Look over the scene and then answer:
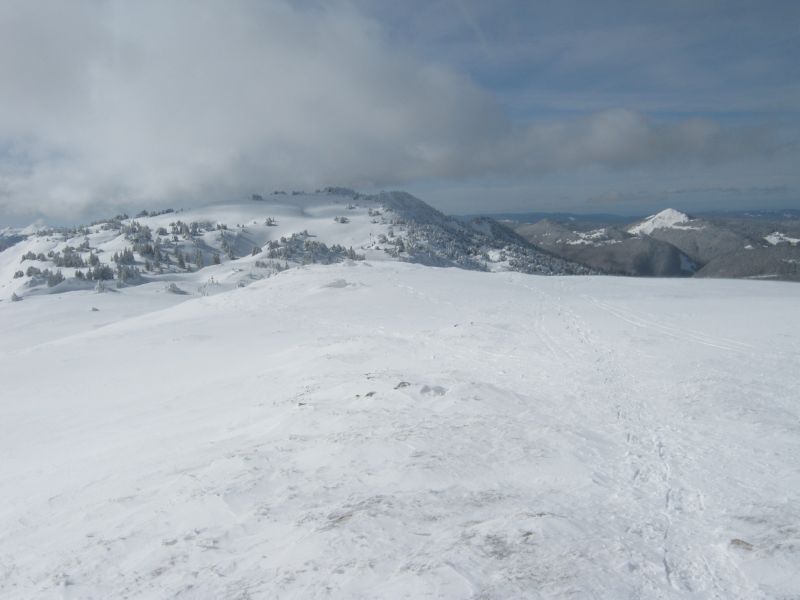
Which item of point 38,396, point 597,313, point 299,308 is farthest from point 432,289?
point 38,396

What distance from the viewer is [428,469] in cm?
1072

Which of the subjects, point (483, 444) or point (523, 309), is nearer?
point (483, 444)

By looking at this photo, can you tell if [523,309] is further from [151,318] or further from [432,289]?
[151,318]

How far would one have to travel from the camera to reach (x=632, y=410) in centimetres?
1472

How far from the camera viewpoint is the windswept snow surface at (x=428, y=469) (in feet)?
25.3

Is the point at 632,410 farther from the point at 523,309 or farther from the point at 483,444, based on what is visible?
the point at 523,309

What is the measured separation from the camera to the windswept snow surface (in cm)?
771

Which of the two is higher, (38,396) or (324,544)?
(324,544)

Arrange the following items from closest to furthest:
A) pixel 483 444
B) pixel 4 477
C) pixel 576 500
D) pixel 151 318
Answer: pixel 576 500 < pixel 483 444 < pixel 4 477 < pixel 151 318

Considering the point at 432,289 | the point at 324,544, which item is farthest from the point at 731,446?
the point at 432,289

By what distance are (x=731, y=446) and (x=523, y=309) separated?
19876 mm

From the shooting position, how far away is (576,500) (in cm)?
957

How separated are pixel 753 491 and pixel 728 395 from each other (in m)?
6.28

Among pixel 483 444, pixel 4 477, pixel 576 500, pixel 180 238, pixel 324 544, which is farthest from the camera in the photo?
pixel 180 238
